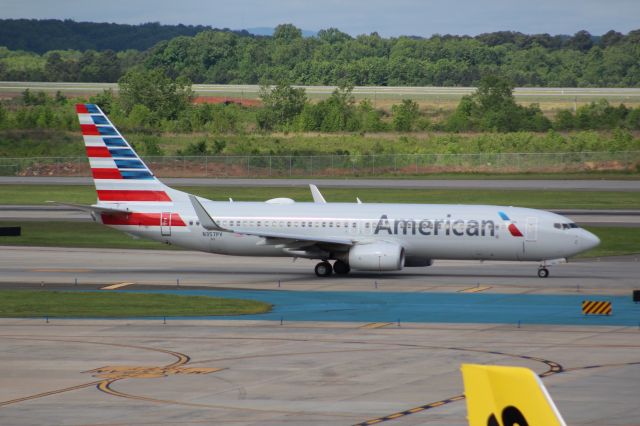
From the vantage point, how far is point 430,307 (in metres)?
41.0

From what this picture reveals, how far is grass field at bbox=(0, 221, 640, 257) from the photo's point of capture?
61.1m

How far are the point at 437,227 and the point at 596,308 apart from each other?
11.6 metres

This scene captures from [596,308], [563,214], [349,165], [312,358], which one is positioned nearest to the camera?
[312,358]

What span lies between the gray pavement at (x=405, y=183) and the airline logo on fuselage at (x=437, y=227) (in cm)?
4406

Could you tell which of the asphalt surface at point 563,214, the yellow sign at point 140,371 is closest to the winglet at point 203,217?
the yellow sign at point 140,371

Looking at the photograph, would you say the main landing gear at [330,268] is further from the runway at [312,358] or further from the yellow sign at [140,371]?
the yellow sign at [140,371]

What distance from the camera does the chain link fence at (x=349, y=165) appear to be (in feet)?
358

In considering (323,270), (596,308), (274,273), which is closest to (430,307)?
(596,308)

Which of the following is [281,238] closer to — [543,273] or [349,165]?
[543,273]

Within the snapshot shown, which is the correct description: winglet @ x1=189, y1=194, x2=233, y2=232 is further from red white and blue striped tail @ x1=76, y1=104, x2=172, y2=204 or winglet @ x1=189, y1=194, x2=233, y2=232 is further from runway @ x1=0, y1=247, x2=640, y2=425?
red white and blue striped tail @ x1=76, y1=104, x2=172, y2=204

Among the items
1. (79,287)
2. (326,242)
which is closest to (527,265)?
(326,242)

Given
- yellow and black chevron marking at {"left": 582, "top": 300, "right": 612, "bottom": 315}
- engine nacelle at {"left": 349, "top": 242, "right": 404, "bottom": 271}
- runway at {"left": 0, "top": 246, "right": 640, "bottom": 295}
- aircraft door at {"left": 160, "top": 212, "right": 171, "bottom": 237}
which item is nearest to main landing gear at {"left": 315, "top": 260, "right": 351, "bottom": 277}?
runway at {"left": 0, "top": 246, "right": 640, "bottom": 295}

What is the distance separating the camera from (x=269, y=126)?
141875 millimetres

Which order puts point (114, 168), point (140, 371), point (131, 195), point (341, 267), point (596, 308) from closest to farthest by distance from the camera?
point (140, 371) → point (596, 308) → point (341, 267) → point (131, 195) → point (114, 168)
